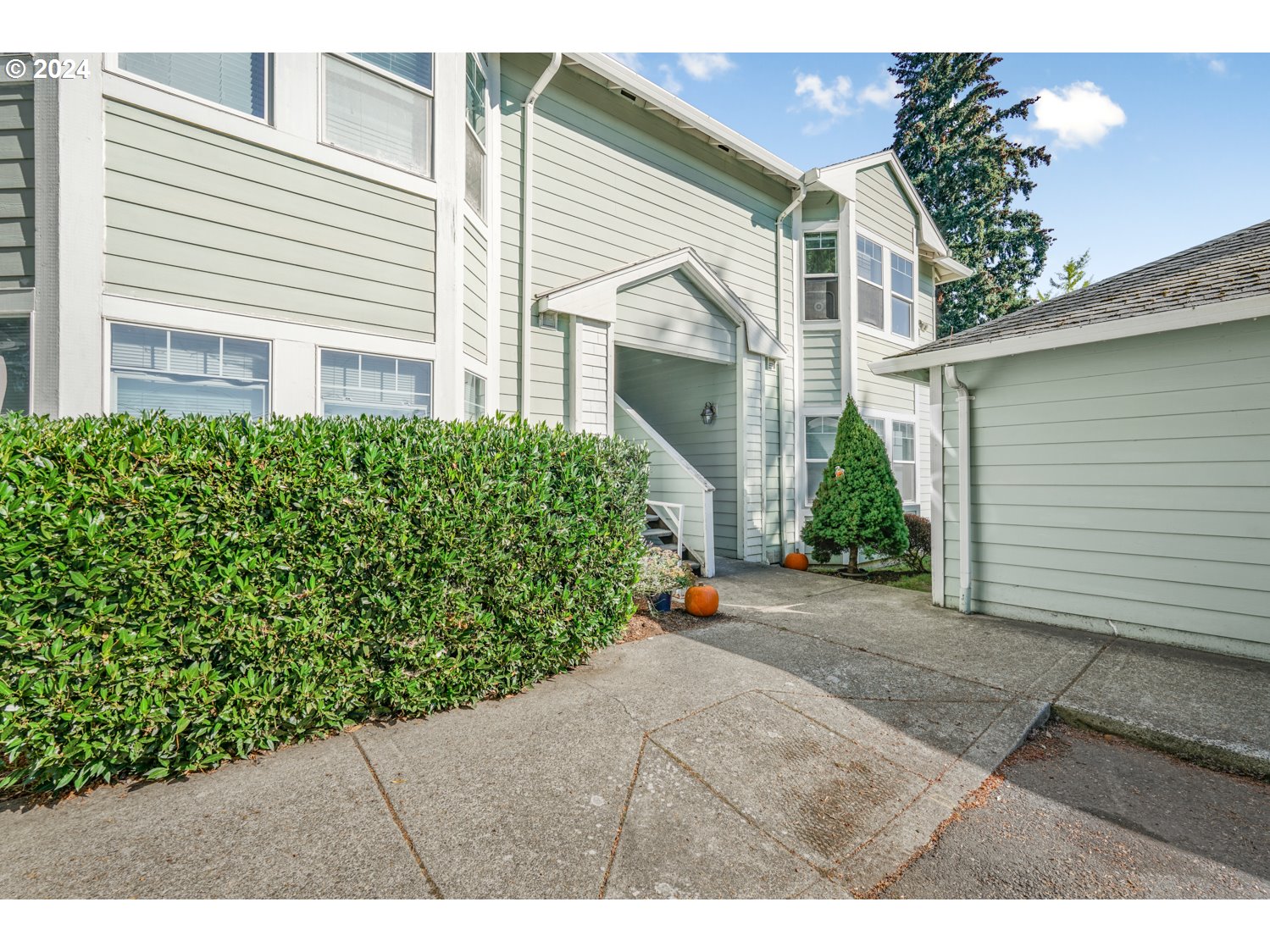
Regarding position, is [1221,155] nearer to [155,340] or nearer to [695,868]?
[695,868]

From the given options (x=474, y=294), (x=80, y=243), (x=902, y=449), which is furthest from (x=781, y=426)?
(x=80, y=243)

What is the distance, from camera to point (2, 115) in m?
3.40

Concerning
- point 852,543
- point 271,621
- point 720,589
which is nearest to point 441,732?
point 271,621

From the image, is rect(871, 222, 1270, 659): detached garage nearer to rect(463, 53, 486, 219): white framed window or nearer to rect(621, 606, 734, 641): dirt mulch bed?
rect(621, 606, 734, 641): dirt mulch bed


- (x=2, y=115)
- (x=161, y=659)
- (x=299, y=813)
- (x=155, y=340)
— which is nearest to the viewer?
(x=299, y=813)

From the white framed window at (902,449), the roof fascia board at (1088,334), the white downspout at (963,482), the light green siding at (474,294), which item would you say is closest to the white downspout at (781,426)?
the white framed window at (902,449)

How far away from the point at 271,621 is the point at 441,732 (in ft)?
3.39

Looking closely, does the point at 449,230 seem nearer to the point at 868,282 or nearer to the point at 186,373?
the point at 186,373

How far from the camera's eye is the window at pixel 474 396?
5.23 m

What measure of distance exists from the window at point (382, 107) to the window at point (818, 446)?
6.70 m

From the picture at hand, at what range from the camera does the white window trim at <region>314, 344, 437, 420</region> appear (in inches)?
164

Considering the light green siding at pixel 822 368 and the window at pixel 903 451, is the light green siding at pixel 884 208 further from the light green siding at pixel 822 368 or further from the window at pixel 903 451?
the window at pixel 903 451

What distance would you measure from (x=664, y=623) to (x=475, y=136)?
16.6 ft

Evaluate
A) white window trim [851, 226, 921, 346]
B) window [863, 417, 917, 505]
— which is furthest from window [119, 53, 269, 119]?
window [863, 417, 917, 505]
